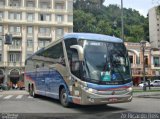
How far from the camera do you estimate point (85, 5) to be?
340 ft

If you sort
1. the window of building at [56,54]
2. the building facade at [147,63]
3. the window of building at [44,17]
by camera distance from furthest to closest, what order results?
the building facade at [147,63] → the window of building at [44,17] → the window of building at [56,54]

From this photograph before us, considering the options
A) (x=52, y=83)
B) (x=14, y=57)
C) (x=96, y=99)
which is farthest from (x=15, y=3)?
(x=96, y=99)

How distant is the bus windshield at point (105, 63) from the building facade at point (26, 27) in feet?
178

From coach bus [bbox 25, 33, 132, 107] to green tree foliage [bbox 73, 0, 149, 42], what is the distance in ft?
233

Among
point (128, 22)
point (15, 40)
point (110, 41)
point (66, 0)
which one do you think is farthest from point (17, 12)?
point (110, 41)

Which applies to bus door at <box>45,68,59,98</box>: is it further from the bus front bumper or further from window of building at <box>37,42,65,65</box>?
the bus front bumper

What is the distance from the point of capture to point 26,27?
7131cm

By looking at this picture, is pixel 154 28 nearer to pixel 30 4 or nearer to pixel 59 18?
pixel 59 18

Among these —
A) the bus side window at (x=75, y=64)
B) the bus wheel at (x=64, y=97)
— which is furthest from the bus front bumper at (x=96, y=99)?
the bus wheel at (x=64, y=97)

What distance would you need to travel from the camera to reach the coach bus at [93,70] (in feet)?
46.1

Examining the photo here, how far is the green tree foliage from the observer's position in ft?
288

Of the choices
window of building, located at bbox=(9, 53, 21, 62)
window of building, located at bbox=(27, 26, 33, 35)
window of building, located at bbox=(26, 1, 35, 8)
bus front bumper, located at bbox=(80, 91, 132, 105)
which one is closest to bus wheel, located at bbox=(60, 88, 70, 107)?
bus front bumper, located at bbox=(80, 91, 132, 105)

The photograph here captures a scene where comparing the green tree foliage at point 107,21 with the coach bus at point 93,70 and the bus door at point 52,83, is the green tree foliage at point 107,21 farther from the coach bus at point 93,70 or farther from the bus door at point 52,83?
the coach bus at point 93,70

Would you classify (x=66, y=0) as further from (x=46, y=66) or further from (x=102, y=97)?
(x=102, y=97)
